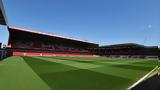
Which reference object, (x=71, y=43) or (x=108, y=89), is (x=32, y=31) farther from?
(x=108, y=89)

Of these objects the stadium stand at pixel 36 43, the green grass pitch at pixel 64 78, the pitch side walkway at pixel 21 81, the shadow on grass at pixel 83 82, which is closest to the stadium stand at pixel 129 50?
the stadium stand at pixel 36 43

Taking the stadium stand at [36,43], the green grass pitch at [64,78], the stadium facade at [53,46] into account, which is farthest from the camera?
the stadium facade at [53,46]

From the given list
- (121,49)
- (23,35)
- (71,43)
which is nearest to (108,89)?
(23,35)

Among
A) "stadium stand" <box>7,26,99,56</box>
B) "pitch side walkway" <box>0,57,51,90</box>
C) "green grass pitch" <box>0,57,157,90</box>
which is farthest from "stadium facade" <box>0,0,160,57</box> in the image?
"pitch side walkway" <box>0,57,51,90</box>

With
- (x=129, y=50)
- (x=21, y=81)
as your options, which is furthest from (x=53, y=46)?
(x=21, y=81)

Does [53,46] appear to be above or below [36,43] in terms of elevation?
below

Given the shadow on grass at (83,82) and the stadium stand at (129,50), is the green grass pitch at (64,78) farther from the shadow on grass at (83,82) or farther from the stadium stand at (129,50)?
the stadium stand at (129,50)

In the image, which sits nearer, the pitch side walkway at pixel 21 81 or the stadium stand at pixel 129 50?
the pitch side walkway at pixel 21 81

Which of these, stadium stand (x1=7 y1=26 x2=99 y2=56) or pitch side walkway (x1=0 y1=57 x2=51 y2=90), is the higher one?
stadium stand (x1=7 y1=26 x2=99 y2=56)

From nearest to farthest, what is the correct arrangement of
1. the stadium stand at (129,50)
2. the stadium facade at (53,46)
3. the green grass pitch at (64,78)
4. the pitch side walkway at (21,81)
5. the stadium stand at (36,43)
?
the pitch side walkway at (21,81), the green grass pitch at (64,78), the stadium stand at (36,43), the stadium facade at (53,46), the stadium stand at (129,50)

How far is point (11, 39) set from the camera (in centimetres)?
4853

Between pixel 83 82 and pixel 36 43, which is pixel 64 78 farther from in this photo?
pixel 36 43

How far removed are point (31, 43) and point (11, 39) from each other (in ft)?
Result: 22.5

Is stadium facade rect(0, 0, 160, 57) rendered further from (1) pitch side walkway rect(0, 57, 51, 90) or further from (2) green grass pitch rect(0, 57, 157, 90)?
A: (1) pitch side walkway rect(0, 57, 51, 90)
